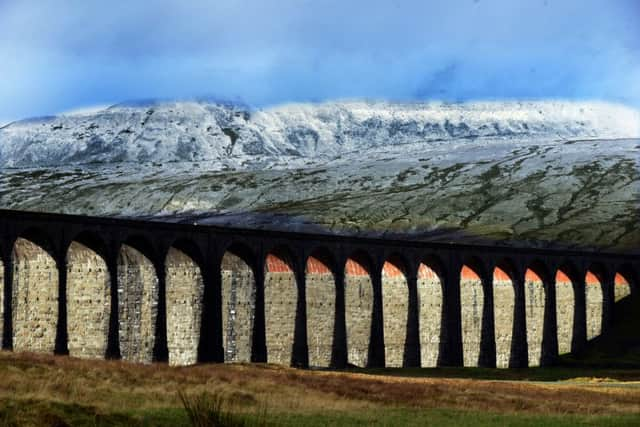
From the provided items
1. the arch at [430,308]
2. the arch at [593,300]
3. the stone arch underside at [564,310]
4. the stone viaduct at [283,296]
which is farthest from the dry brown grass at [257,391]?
the arch at [593,300]

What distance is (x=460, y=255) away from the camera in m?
94.9

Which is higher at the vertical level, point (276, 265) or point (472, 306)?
point (276, 265)

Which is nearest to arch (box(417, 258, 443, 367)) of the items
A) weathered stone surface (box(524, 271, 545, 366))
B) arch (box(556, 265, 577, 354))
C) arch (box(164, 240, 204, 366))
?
weathered stone surface (box(524, 271, 545, 366))

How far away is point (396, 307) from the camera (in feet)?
298

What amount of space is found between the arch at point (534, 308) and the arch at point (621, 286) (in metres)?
13.4

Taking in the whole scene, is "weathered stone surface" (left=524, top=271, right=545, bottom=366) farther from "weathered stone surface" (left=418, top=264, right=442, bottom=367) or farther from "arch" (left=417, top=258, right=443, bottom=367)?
"weathered stone surface" (left=418, top=264, right=442, bottom=367)

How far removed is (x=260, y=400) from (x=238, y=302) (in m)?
38.4

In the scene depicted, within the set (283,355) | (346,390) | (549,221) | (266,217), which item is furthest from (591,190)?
(346,390)

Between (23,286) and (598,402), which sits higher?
(23,286)

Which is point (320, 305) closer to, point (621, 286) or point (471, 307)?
point (471, 307)

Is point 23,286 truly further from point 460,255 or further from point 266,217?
point 266,217

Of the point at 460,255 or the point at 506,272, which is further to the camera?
the point at 506,272

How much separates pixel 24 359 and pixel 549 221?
14110 centimetres

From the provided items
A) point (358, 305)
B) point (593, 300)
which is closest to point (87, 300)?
point (358, 305)
